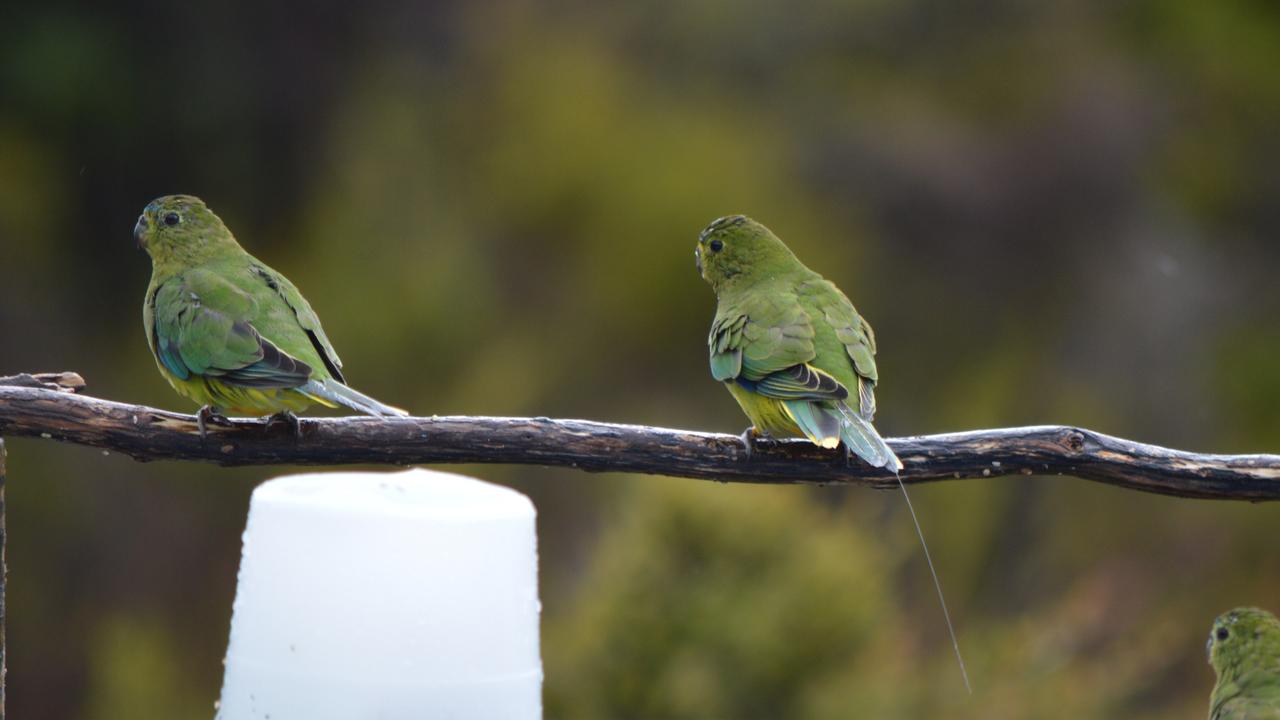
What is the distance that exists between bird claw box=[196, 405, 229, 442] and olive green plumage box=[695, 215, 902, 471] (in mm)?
840

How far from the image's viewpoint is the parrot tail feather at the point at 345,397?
6.00 ft

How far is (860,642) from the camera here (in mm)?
3580

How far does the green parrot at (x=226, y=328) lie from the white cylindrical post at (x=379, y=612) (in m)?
0.20

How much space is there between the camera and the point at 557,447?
1.84 m

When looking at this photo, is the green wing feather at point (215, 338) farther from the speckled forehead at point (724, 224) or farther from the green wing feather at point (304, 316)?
the speckled forehead at point (724, 224)

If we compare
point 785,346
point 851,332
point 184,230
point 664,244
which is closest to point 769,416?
point 785,346

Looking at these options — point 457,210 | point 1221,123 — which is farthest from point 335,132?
point 1221,123

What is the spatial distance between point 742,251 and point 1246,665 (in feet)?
3.60

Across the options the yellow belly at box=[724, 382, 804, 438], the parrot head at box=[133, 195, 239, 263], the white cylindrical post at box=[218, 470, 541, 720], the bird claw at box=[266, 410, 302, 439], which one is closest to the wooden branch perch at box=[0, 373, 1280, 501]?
the bird claw at box=[266, 410, 302, 439]

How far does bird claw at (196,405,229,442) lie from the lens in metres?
1.89

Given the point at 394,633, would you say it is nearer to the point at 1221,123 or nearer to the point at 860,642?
the point at 860,642

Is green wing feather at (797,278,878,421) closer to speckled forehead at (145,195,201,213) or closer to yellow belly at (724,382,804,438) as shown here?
yellow belly at (724,382,804,438)

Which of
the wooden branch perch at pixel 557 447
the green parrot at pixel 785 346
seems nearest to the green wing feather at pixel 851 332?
the green parrot at pixel 785 346

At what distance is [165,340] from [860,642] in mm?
2270
